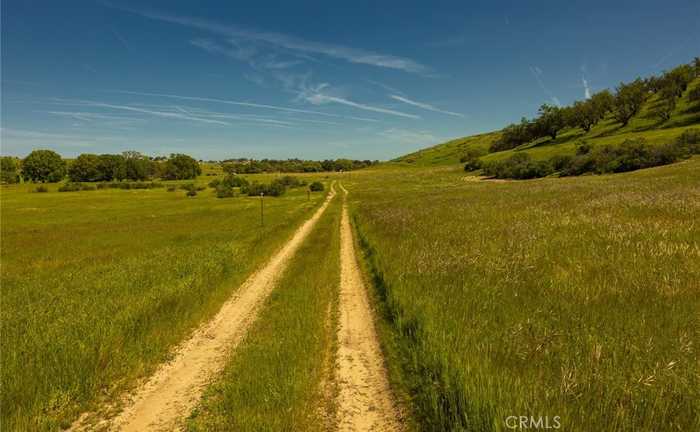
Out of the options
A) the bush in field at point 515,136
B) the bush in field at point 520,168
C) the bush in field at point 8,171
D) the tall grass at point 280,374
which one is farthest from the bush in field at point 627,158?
the bush in field at point 8,171

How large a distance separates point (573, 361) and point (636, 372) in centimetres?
79

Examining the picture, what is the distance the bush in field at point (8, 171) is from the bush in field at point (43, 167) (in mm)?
5343

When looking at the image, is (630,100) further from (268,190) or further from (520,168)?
(268,190)

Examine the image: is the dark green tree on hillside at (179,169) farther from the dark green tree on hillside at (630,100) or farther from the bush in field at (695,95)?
the bush in field at (695,95)

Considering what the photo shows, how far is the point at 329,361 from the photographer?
7492 mm

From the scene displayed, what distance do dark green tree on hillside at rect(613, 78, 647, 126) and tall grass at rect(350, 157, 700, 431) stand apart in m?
149

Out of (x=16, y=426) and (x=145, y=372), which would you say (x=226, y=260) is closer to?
(x=145, y=372)

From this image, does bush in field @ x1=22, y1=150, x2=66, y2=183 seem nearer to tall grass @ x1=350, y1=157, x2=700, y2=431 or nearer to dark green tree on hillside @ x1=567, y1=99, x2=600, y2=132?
tall grass @ x1=350, y1=157, x2=700, y2=431

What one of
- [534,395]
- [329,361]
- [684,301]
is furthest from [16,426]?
[684,301]

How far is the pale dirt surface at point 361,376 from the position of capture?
→ 557 centimetres

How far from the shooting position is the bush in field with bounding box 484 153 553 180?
80688mm

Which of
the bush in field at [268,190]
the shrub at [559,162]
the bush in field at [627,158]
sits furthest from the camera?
the bush in field at [268,190]

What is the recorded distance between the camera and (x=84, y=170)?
167m

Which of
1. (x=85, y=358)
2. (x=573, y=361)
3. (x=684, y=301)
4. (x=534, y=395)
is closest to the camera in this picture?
(x=534, y=395)
